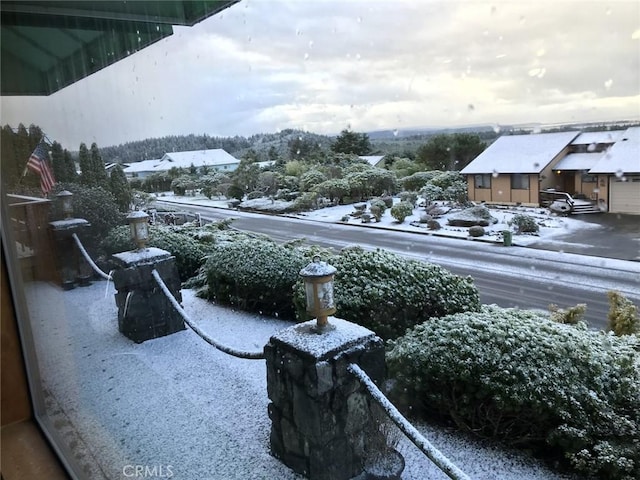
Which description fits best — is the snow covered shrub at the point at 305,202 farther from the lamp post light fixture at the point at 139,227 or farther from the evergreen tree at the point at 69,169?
the evergreen tree at the point at 69,169

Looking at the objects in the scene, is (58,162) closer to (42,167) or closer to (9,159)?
(42,167)

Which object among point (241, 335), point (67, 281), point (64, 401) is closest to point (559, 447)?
point (241, 335)

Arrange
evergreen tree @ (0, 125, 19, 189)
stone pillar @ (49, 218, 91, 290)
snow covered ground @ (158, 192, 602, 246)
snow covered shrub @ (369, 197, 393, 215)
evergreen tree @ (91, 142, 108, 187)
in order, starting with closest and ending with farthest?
snow covered ground @ (158, 192, 602, 246) → snow covered shrub @ (369, 197, 393, 215) → evergreen tree @ (0, 125, 19, 189) → evergreen tree @ (91, 142, 108, 187) → stone pillar @ (49, 218, 91, 290)

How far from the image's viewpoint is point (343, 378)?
142 centimetres

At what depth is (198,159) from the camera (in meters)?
1.85

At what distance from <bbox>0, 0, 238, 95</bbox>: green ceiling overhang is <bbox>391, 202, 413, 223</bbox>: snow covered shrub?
1.22 m

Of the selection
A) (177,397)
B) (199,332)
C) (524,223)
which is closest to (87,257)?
(199,332)

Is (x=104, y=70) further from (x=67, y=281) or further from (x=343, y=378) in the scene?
(x=343, y=378)

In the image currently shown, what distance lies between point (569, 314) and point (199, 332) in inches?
78.0

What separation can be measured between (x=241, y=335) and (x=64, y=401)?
37.5 inches

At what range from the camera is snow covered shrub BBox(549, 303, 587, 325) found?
104cm
